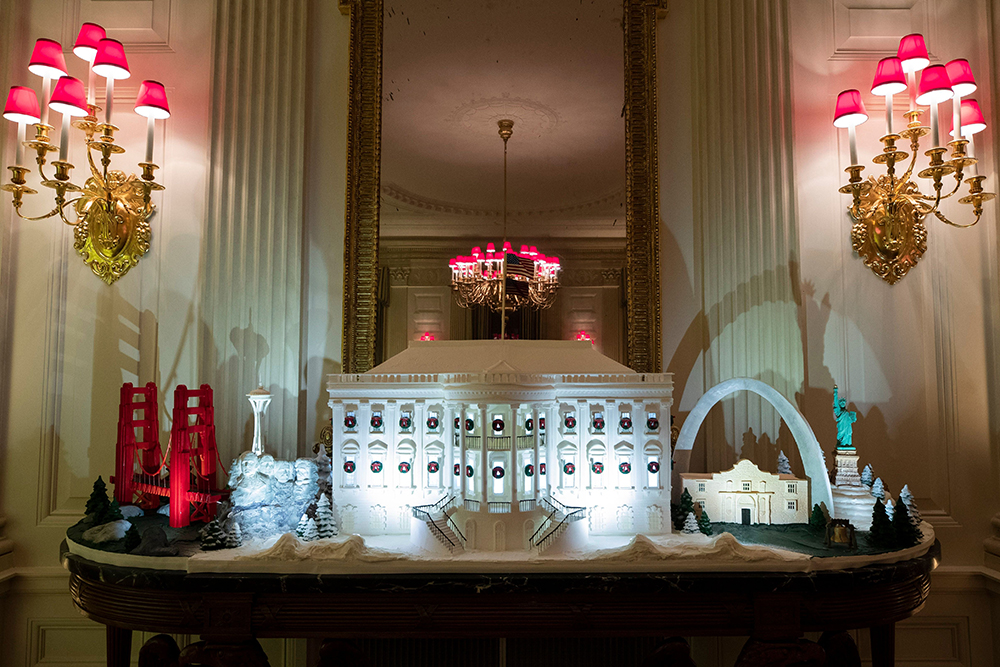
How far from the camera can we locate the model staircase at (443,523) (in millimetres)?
2465

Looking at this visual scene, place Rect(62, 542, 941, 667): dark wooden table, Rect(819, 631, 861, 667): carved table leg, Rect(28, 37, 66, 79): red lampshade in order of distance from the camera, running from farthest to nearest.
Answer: Rect(28, 37, 66, 79): red lampshade, Rect(819, 631, 861, 667): carved table leg, Rect(62, 542, 941, 667): dark wooden table

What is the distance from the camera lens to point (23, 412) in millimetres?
3422

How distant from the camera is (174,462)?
2623 millimetres

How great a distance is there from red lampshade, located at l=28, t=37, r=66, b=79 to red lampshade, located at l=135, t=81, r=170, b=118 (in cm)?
39

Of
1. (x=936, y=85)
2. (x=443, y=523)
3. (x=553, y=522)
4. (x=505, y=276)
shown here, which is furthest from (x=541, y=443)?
→ (x=936, y=85)

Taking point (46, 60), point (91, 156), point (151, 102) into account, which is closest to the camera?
point (46, 60)

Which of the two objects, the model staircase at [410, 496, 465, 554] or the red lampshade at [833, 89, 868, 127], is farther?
the red lampshade at [833, 89, 868, 127]

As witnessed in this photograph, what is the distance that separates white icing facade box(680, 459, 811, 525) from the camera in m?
2.86

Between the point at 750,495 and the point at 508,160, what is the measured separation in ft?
7.19

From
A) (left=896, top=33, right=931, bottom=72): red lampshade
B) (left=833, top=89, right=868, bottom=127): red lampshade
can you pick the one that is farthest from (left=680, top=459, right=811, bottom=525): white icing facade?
(left=896, top=33, right=931, bottom=72): red lampshade

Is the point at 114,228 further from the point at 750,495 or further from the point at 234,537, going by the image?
the point at 750,495

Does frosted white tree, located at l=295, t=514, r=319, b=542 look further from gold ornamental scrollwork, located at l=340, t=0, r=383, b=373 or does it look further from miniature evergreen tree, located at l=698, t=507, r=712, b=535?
miniature evergreen tree, located at l=698, t=507, r=712, b=535

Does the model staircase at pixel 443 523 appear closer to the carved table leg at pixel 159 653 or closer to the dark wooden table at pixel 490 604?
the dark wooden table at pixel 490 604

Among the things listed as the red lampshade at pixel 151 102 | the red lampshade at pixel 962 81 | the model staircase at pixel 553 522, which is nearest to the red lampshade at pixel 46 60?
the red lampshade at pixel 151 102
